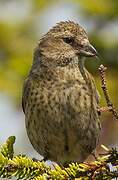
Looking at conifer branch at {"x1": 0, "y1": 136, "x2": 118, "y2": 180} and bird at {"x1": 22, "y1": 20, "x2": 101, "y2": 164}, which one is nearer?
conifer branch at {"x1": 0, "y1": 136, "x2": 118, "y2": 180}

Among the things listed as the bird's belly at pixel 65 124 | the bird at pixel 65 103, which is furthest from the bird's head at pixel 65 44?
the bird's belly at pixel 65 124

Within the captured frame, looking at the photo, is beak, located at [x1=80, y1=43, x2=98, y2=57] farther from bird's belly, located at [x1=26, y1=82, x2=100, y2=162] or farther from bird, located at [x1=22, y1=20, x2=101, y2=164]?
bird's belly, located at [x1=26, y1=82, x2=100, y2=162]

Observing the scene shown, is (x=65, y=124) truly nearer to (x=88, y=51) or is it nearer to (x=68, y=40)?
(x=88, y=51)

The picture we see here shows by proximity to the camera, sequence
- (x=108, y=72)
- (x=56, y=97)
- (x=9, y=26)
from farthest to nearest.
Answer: (x=9, y=26) < (x=108, y=72) < (x=56, y=97)

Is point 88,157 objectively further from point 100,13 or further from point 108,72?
point 100,13

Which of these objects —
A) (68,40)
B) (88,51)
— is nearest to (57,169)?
(88,51)

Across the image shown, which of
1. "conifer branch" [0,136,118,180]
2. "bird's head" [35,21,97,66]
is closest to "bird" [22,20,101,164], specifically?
"bird's head" [35,21,97,66]

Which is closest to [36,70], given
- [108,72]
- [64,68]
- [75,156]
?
[64,68]

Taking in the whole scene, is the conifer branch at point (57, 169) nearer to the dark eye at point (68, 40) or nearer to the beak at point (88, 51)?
the beak at point (88, 51)
